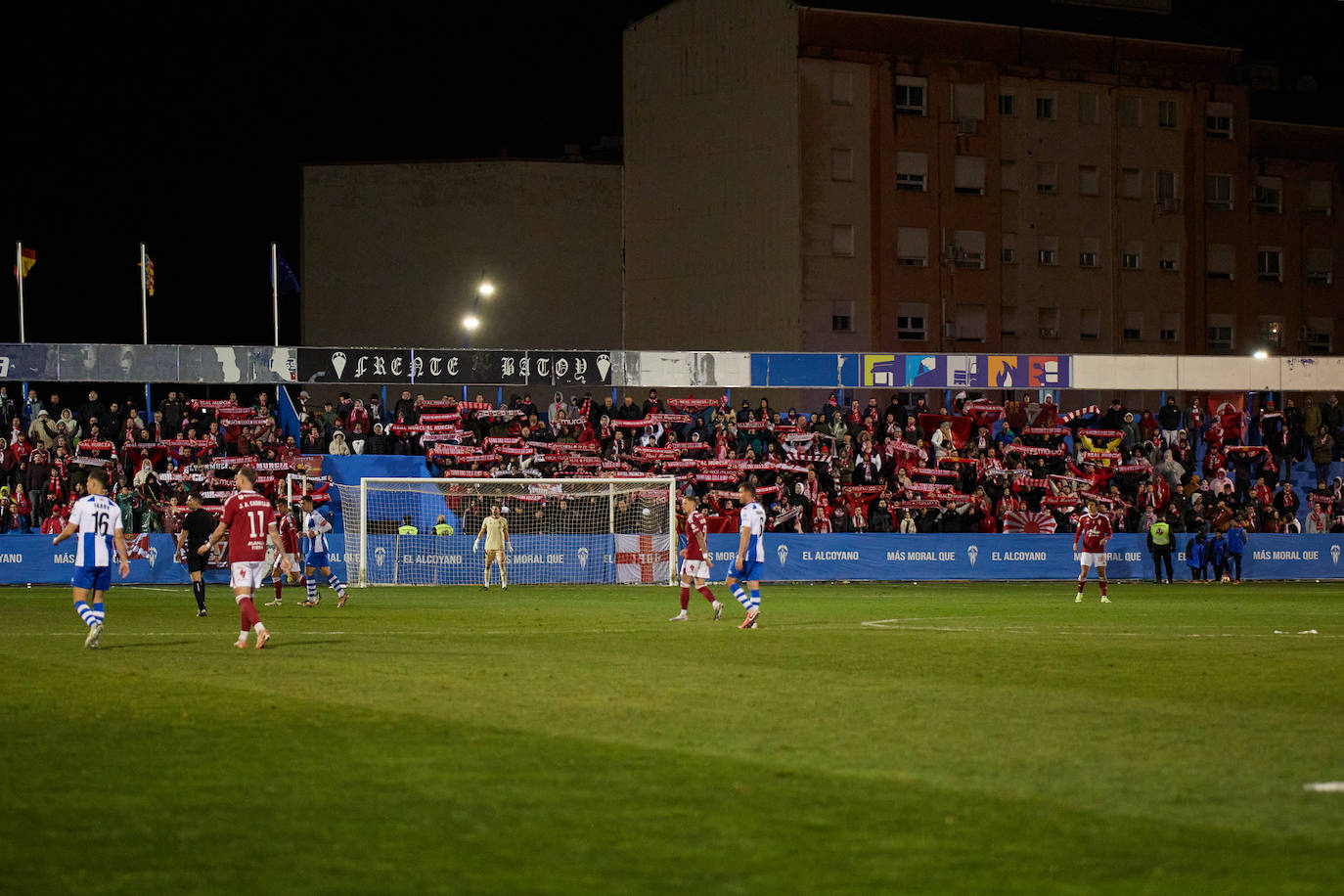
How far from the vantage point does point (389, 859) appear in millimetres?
8039

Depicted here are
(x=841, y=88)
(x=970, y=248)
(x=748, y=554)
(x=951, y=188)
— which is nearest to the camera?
(x=748, y=554)

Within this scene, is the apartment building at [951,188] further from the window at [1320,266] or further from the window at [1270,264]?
the window at [1320,266]

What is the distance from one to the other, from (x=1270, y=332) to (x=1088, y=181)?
11.0m

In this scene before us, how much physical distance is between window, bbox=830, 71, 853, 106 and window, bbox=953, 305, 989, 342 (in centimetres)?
945

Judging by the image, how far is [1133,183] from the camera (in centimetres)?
6612

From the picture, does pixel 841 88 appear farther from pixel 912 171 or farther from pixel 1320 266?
pixel 1320 266

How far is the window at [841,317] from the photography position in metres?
61.3

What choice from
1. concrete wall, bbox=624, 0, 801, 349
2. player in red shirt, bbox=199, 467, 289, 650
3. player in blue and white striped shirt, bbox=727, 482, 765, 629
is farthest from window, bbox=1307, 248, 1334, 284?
player in red shirt, bbox=199, 467, 289, 650

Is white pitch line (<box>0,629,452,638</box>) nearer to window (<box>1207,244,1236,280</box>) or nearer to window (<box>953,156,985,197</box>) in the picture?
window (<box>953,156,985,197</box>)

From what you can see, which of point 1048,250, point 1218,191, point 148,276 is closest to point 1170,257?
point 1218,191

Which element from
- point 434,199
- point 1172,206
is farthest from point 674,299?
point 1172,206

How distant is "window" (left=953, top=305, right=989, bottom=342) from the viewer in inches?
2506

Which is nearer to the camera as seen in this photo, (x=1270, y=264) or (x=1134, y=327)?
(x=1134, y=327)

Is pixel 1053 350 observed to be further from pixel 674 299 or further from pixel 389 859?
pixel 389 859
